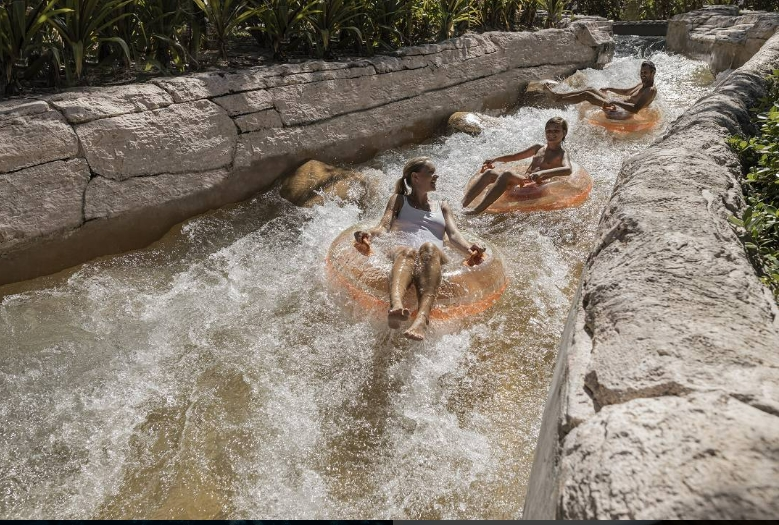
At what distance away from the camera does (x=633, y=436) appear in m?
1.55

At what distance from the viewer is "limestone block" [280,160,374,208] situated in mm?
5672

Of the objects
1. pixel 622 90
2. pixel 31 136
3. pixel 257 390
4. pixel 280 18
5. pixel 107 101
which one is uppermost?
pixel 280 18

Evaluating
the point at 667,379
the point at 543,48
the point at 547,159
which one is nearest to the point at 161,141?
the point at 547,159

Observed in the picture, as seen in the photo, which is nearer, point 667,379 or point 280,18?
point 667,379

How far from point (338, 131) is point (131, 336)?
137 inches

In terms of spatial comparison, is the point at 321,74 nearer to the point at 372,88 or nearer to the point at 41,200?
the point at 372,88

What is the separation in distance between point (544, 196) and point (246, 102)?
2871 millimetres

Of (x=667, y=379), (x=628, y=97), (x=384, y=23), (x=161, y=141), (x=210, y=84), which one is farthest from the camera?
(x=628, y=97)

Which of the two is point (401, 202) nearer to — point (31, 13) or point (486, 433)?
point (486, 433)

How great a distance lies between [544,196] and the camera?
5566 mm

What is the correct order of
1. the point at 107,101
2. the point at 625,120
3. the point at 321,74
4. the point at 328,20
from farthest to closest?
the point at 625,120 → the point at 328,20 → the point at 321,74 → the point at 107,101

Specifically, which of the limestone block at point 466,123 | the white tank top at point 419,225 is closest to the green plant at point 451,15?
the limestone block at point 466,123

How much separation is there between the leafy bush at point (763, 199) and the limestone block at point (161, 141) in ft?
13.2

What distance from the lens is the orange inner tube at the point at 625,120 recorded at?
7.78 metres
